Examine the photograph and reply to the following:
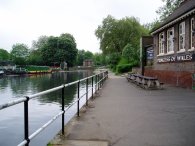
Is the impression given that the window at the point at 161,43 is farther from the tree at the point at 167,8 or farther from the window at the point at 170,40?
the tree at the point at 167,8

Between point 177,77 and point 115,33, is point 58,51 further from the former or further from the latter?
point 177,77

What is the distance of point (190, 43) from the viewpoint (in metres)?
20.4

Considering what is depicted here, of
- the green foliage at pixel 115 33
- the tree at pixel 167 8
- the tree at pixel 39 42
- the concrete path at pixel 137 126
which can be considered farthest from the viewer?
the tree at pixel 39 42

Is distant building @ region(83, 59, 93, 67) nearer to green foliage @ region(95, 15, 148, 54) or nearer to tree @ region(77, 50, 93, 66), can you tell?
tree @ region(77, 50, 93, 66)

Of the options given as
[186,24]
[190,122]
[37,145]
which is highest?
[186,24]

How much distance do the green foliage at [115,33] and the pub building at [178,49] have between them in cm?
3624

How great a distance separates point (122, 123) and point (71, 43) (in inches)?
4011

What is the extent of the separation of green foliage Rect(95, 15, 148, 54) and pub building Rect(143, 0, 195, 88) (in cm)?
3624

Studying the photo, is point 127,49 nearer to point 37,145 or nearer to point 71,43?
point 37,145

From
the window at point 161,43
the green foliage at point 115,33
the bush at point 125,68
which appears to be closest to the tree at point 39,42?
the green foliage at point 115,33

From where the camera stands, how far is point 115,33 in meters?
65.6

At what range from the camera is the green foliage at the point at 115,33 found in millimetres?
65250

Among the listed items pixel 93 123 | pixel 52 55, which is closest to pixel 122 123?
pixel 93 123

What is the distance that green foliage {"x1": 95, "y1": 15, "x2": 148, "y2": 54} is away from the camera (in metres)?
65.2
